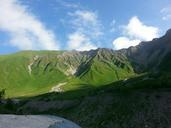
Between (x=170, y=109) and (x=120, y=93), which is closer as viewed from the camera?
(x=170, y=109)

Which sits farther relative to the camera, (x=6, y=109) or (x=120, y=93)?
(x=6, y=109)

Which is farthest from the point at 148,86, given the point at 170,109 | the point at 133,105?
the point at 170,109

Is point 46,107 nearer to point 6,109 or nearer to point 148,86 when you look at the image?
point 6,109

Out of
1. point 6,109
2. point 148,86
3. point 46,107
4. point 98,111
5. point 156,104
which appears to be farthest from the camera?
point 46,107

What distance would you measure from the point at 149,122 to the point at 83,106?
2434 cm

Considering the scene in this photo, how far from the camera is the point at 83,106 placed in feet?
257

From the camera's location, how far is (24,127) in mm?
39719

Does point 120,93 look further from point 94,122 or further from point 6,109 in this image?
point 6,109

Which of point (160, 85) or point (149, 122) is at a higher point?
point (160, 85)

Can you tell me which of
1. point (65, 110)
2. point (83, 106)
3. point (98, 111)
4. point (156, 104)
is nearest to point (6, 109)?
point (65, 110)

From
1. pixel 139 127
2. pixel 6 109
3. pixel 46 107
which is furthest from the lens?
pixel 46 107

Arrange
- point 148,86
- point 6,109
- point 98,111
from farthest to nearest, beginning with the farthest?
point 6,109, point 148,86, point 98,111

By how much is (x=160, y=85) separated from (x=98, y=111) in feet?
44.7

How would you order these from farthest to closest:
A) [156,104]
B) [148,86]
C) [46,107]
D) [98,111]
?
[46,107]
[148,86]
[98,111]
[156,104]
